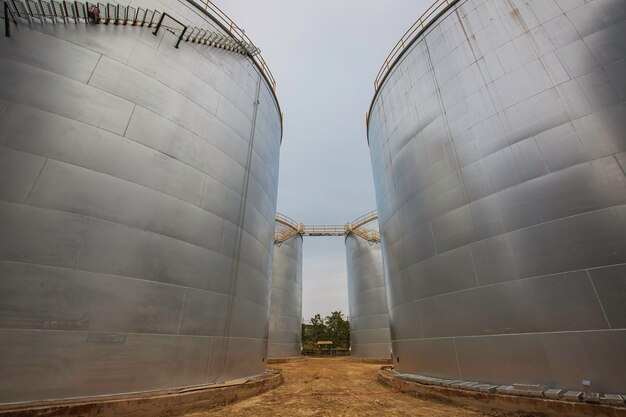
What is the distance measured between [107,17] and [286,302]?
20.8m

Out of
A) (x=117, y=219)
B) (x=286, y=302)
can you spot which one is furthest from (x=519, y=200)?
(x=286, y=302)

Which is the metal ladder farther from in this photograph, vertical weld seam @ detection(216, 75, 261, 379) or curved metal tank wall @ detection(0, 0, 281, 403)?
vertical weld seam @ detection(216, 75, 261, 379)

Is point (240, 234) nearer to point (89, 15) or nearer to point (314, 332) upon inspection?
point (89, 15)

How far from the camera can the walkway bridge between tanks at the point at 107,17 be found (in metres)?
5.68

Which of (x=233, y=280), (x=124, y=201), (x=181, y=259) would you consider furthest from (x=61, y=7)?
(x=233, y=280)

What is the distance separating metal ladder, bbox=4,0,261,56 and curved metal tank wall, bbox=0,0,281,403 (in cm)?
17

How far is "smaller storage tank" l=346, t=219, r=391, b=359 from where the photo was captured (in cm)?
2127

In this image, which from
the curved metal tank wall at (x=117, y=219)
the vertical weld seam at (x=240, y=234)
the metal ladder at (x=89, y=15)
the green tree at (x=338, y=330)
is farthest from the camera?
the green tree at (x=338, y=330)

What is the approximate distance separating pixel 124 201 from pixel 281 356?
19109 millimetres

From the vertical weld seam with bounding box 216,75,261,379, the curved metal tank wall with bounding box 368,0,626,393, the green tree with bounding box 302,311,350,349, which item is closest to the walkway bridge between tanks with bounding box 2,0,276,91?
the vertical weld seam with bounding box 216,75,261,379

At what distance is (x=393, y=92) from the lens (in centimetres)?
1162

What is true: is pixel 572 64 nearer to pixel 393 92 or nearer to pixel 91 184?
pixel 393 92

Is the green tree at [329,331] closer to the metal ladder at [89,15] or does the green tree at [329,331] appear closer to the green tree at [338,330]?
the green tree at [338,330]

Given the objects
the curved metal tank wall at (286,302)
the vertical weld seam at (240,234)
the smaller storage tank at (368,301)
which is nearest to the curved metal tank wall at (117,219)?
the vertical weld seam at (240,234)
